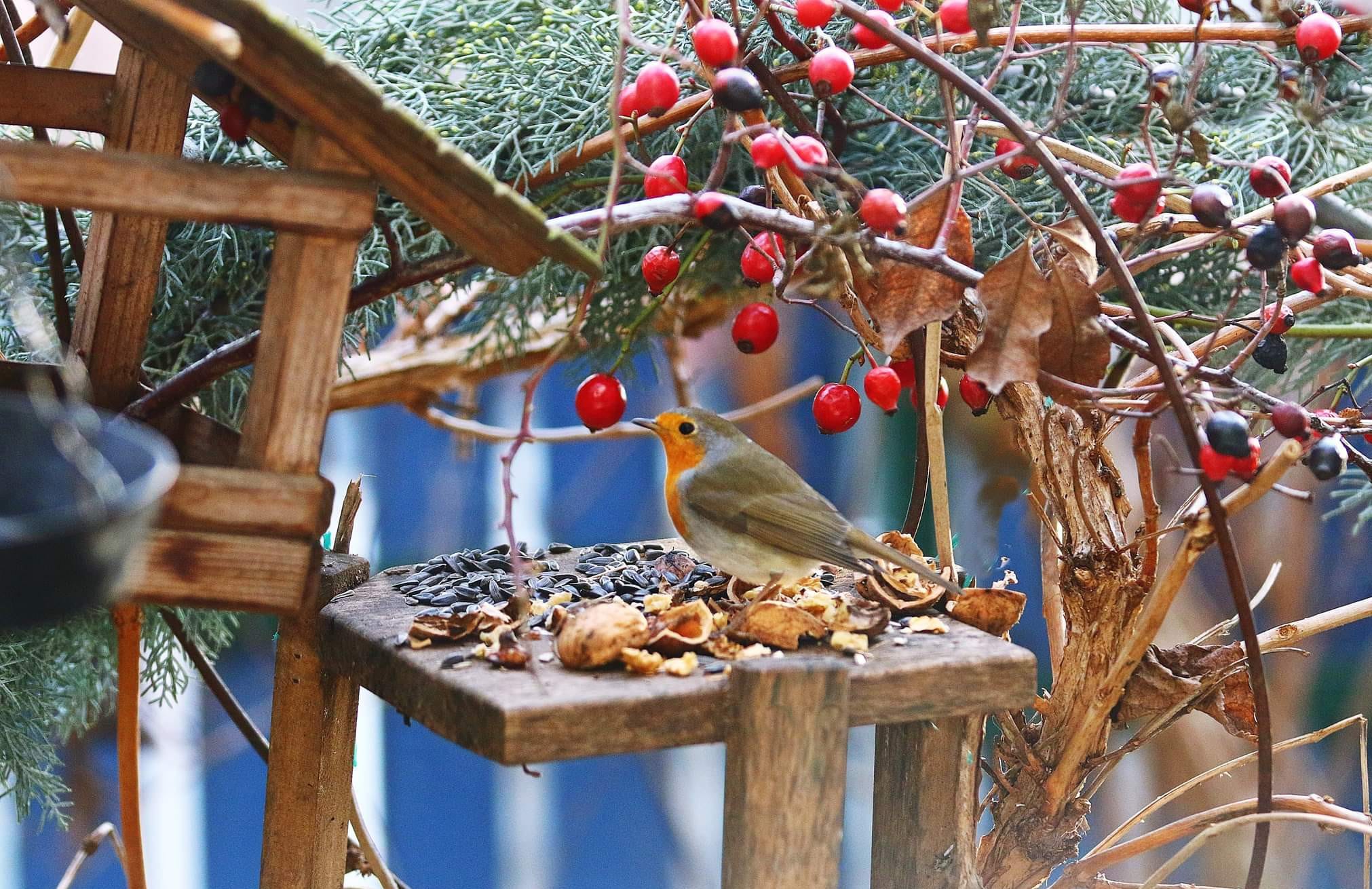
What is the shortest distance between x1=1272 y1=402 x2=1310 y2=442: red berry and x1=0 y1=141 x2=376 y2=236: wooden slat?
0.58 meters

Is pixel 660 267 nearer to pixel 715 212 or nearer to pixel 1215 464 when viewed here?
pixel 715 212

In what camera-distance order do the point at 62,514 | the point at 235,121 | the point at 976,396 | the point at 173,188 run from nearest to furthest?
1. the point at 62,514
2. the point at 173,188
3. the point at 235,121
4. the point at 976,396

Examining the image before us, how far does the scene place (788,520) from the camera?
0.96 metres

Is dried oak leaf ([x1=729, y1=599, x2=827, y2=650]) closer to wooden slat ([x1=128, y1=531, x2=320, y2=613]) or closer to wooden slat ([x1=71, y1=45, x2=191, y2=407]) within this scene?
wooden slat ([x1=128, y1=531, x2=320, y2=613])

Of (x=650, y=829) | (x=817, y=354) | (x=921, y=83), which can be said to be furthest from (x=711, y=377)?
(x=921, y=83)

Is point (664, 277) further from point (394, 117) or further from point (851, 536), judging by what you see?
point (394, 117)

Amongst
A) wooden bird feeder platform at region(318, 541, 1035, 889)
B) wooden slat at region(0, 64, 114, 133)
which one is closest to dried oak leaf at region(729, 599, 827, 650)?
wooden bird feeder platform at region(318, 541, 1035, 889)

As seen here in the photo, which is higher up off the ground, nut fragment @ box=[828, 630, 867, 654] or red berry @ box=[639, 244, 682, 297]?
red berry @ box=[639, 244, 682, 297]

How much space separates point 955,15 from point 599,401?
0.37 metres

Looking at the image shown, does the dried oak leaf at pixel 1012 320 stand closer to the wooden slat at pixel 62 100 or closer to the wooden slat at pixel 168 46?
the wooden slat at pixel 168 46

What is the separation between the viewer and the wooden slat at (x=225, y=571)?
27.5 inches

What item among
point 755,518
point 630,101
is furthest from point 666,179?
point 755,518

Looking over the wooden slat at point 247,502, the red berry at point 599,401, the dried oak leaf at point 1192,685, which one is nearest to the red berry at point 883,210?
the red berry at point 599,401

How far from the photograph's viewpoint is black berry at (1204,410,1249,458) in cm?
71
